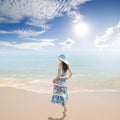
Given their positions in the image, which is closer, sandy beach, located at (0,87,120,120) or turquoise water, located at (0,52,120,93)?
sandy beach, located at (0,87,120,120)

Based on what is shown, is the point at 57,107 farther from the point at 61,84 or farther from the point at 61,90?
the point at 61,84

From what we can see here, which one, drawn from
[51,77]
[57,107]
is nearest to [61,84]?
[57,107]

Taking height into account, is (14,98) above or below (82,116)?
above

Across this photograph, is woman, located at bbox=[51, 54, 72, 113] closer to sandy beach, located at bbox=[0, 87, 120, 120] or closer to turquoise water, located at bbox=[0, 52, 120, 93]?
sandy beach, located at bbox=[0, 87, 120, 120]

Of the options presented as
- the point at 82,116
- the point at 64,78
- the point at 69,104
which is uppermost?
the point at 64,78

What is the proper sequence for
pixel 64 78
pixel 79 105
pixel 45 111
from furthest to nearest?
pixel 79 105 < pixel 45 111 < pixel 64 78

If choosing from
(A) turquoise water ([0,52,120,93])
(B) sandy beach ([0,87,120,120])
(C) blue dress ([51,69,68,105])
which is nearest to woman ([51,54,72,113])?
(C) blue dress ([51,69,68,105])

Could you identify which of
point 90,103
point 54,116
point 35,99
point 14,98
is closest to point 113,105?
point 90,103

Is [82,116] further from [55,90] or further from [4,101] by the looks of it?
[4,101]

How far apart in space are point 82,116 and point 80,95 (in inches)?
90.2

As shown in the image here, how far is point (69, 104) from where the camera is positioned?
6133 millimetres

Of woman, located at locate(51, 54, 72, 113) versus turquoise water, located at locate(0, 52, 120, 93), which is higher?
turquoise water, located at locate(0, 52, 120, 93)

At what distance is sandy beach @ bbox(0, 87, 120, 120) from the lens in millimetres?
4945

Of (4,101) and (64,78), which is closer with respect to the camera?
(64,78)
